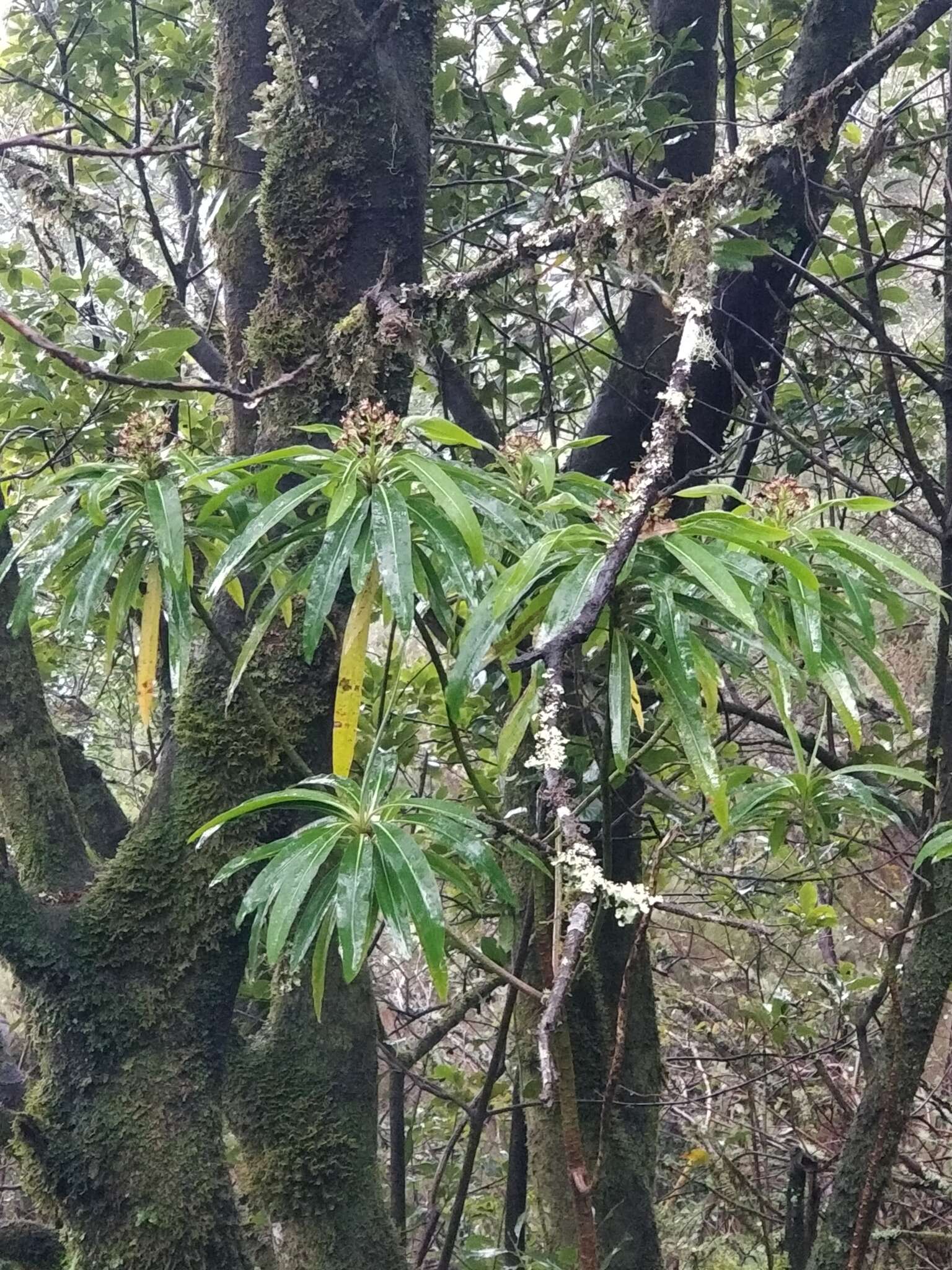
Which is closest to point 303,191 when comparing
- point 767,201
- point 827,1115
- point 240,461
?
point 240,461

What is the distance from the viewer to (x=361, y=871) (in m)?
0.92

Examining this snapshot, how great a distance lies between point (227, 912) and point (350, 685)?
1.89 feet

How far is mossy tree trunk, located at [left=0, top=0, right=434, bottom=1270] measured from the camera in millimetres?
1350

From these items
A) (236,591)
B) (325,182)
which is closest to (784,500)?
(236,591)

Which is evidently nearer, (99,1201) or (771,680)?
(771,680)

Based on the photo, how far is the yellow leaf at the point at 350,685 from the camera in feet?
3.35

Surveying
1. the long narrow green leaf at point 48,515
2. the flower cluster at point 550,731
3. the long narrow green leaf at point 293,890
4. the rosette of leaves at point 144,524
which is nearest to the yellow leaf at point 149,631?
the rosette of leaves at point 144,524

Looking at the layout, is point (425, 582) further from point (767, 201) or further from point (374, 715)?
point (767, 201)

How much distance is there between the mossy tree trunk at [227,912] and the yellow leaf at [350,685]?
0.44 m

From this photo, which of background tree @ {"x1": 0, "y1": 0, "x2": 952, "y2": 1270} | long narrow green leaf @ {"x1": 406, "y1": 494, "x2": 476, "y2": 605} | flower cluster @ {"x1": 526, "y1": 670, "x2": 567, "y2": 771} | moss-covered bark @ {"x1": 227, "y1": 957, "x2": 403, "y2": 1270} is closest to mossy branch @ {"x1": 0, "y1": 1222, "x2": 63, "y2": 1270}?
background tree @ {"x1": 0, "y1": 0, "x2": 952, "y2": 1270}

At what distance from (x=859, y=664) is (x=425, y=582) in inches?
173

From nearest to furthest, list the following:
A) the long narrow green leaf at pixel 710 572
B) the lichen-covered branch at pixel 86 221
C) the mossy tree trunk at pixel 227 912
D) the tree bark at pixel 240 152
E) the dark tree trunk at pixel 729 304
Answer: the long narrow green leaf at pixel 710 572
the mossy tree trunk at pixel 227 912
the tree bark at pixel 240 152
the dark tree trunk at pixel 729 304
the lichen-covered branch at pixel 86 221

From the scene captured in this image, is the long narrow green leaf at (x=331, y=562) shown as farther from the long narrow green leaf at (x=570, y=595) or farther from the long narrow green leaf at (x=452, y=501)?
the long narrow green leaf at (x=570, y=595)

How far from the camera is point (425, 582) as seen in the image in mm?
1038
